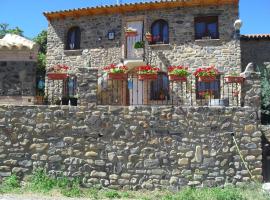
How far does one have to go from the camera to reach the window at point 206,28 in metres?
16.0

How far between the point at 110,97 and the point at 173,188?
11.0ft

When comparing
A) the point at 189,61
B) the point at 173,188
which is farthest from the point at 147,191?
the point at 189,61

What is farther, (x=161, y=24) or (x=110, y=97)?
(x=161, y=24)

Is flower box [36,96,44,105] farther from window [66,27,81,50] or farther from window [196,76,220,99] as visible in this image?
window [196,76,220,99]

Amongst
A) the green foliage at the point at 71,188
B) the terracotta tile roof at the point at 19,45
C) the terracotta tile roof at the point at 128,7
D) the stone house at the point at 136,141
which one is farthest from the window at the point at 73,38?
the green foliage at the point at 71,188

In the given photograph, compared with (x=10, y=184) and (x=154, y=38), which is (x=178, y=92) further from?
(x=10, y=184)

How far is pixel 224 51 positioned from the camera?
15625 mm

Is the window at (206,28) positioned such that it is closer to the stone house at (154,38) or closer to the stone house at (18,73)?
the stone house at (154,38)

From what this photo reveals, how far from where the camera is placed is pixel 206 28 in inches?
633

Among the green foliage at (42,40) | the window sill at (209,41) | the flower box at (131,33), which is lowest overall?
the window sill at (209,41)

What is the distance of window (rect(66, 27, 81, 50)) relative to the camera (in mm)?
17581

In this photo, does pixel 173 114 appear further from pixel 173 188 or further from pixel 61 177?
pixel 61 177

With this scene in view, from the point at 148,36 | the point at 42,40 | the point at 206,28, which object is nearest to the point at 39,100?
the point at 148,36

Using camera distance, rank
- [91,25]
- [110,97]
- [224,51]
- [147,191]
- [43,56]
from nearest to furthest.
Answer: [147,191] < [110,97] < [224,51] < [91,25] < [43,56]
